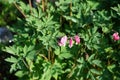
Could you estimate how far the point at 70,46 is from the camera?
9.25ft

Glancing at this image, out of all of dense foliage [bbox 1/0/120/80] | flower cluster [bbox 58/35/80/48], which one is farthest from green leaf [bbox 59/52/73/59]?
flower cluster [bbox 58/35/80/48]

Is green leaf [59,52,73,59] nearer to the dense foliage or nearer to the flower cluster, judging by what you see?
the dense foliage

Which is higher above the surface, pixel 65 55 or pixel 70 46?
pixel 70 46

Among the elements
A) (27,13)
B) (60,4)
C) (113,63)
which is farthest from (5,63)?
(113,63)

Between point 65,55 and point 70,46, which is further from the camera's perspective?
point 65,55

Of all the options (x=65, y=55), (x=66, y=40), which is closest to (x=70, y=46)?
(x=66, y=40)

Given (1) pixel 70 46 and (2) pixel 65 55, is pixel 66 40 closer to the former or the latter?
(1) pixel 70 46

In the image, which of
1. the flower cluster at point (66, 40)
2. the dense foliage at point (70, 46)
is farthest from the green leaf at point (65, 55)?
the flower cluster at point (66, 40)

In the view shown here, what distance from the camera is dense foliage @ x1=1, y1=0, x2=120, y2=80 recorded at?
2857 mm

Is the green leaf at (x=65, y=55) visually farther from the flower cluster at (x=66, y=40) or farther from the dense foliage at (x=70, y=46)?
the flower cluster at (x=66, y=40)

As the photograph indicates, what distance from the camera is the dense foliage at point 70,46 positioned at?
2.86 m

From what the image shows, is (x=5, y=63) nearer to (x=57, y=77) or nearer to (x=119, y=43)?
(x=57, y=77)

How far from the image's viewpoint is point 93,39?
9.30 ft

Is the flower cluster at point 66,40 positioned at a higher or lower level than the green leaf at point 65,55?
higher
